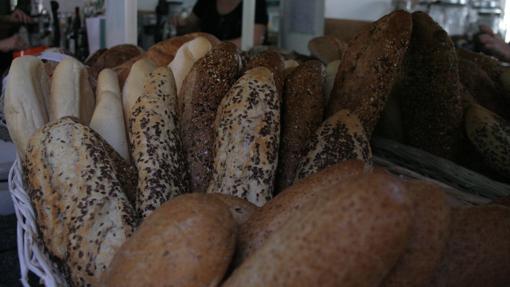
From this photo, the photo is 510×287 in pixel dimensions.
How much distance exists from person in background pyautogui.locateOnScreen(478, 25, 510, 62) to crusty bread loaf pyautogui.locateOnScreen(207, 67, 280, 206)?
124cm

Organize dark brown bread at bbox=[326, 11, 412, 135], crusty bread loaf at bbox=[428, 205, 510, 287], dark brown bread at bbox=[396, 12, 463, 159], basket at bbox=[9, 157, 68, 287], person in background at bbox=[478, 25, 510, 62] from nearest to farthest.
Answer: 1. crusty bread loaf at bbox=[428, 205, 510, 287]
2. basket at bbox=[9, 157, 68, 287]
3. dark brown bread at bbox=[326, 11, 412, 135]
4. dark brown bread at bbox=[396, 12, 463, 159]
5. person in background at bbox=[478, 25, 510, 62]

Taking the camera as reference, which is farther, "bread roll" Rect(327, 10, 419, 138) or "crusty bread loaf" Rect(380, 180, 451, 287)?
"bread roll" Rect(327, 10, 419, 138)

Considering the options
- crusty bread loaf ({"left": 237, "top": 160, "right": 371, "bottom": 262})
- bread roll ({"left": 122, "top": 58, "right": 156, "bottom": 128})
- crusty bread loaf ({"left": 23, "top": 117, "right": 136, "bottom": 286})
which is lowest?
crusty bread loaf ({"left": 23, "top": 117, "right": 136, "bottom": 286})

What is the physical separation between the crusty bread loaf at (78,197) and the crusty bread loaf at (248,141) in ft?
0.58

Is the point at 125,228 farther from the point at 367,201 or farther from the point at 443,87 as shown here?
the point at 443,87

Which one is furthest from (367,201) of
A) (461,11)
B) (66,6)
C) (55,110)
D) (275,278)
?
(461,11)

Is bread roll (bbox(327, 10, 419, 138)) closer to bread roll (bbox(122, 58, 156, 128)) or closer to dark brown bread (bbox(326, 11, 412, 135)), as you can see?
dark brown bread (bbox(326, 11, 412, 135))

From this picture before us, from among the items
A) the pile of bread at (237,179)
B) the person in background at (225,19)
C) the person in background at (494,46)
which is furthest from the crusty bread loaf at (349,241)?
the person in background at (225,19)

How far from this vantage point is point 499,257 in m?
0.60

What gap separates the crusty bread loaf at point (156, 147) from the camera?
88 cm

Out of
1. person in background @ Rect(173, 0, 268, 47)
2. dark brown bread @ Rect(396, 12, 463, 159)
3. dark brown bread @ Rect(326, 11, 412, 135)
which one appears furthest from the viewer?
person in background @ Rect(173, 0, 268, 47)

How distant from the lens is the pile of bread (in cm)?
48

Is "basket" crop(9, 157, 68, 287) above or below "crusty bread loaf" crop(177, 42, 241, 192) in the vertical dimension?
below

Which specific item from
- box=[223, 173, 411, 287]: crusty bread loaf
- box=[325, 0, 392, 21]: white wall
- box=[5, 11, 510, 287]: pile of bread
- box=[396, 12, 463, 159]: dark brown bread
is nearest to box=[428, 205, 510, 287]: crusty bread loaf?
box=[5, 11, 510, 287]: pile of bread
